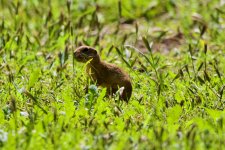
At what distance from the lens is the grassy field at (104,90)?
17.6ft

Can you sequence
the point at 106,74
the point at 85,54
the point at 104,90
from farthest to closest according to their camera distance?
the point at 85,54 < the point at 106,74 < the point at 104,90

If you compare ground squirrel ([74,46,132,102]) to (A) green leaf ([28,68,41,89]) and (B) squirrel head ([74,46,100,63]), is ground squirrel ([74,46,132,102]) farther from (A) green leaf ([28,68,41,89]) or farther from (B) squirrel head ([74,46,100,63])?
(A) green leaf ([28,68,41,89])

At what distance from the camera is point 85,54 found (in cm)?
730

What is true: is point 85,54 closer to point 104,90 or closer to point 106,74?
point 106,74

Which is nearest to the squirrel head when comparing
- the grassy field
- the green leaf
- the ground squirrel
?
the ground squirrel

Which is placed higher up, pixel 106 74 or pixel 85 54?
pixel 85 54

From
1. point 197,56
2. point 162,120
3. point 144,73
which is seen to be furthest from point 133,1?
point 162,120

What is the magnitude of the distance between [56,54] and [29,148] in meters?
3.33

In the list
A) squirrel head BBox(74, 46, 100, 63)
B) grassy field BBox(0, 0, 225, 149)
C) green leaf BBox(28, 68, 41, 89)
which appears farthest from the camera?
squirrel head BBox(74, 46, 100, 63)

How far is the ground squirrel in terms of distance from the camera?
691cm

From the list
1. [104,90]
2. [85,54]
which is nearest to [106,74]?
[85,54]

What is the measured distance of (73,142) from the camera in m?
5.22

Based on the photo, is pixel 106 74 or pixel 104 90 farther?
pixel 106 74

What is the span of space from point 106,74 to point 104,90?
2.12ft
